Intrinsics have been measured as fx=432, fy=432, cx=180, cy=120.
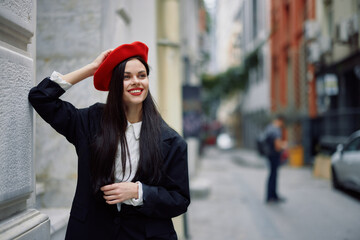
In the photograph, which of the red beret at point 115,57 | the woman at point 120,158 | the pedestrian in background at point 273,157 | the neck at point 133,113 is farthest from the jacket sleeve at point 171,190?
the pedestrian in background at point 273,157

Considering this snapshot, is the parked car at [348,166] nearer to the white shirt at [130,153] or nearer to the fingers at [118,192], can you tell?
the white shirt at [130,153]

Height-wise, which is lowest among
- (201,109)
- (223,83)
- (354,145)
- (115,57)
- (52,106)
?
(354,145)

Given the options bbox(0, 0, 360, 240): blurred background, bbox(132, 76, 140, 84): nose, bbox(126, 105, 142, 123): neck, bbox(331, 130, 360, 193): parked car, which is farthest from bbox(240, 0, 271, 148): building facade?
bbox(132, 76, 140, 84): nose

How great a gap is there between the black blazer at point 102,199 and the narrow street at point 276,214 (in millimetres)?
4400

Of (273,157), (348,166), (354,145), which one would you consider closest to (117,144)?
(273,157)

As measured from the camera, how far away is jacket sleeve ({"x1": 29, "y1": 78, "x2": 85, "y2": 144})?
7.14 ft

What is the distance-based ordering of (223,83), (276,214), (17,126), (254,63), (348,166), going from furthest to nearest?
(223,83) < (254,63) < (348,166) < (276,214) < (17,126)

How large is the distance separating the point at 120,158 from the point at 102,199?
23 centimetres

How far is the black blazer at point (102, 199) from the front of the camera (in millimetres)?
2182

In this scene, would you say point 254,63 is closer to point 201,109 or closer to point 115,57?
point 201,109

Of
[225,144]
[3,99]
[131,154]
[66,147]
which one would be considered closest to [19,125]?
[3,99]

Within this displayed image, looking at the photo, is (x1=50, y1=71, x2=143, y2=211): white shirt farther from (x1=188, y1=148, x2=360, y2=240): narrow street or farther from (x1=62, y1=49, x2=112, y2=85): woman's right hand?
(x1=188, y1=148, x2=360, y2=240): narrow street

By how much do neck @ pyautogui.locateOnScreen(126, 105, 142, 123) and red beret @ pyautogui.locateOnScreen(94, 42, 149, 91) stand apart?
190 millimetres

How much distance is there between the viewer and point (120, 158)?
2.25m
